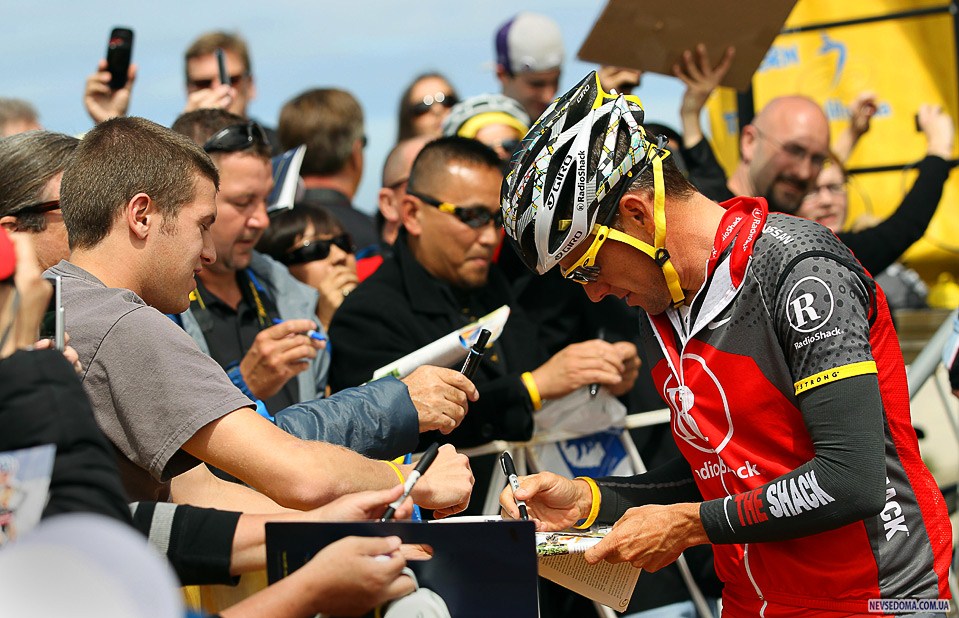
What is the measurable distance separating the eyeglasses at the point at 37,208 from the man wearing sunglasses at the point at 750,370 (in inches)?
54.3

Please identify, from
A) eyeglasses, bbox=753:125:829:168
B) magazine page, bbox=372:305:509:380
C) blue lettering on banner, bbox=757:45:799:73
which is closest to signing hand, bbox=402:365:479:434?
magazine page, bbox=372:305:509:380

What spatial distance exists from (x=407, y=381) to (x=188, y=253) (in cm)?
91

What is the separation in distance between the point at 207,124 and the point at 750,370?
9.43 ft

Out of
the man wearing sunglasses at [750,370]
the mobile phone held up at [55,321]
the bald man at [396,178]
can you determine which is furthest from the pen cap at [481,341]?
the bald man at [396,178]

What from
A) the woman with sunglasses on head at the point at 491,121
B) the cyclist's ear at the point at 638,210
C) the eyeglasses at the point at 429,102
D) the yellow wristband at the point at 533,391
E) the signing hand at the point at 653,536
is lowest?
the yellow wristband at the point at 533,391

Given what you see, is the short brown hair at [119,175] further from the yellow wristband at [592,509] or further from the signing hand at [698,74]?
the signing hand at [698,74]

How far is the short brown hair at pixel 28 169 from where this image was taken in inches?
137

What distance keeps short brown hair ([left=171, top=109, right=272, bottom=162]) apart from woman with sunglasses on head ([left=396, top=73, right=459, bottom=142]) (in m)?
2.94

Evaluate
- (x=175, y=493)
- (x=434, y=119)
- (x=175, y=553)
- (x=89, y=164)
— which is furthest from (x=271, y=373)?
(x=434, y=119)

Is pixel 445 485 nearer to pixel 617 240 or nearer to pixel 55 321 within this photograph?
pixel 617 240

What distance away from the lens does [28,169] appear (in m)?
3.53

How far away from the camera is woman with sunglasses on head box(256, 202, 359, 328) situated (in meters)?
5.62

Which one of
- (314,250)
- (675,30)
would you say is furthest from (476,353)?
(675,30)

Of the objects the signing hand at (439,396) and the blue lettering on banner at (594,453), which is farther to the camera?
the blue lettering on banner at (594,453)
